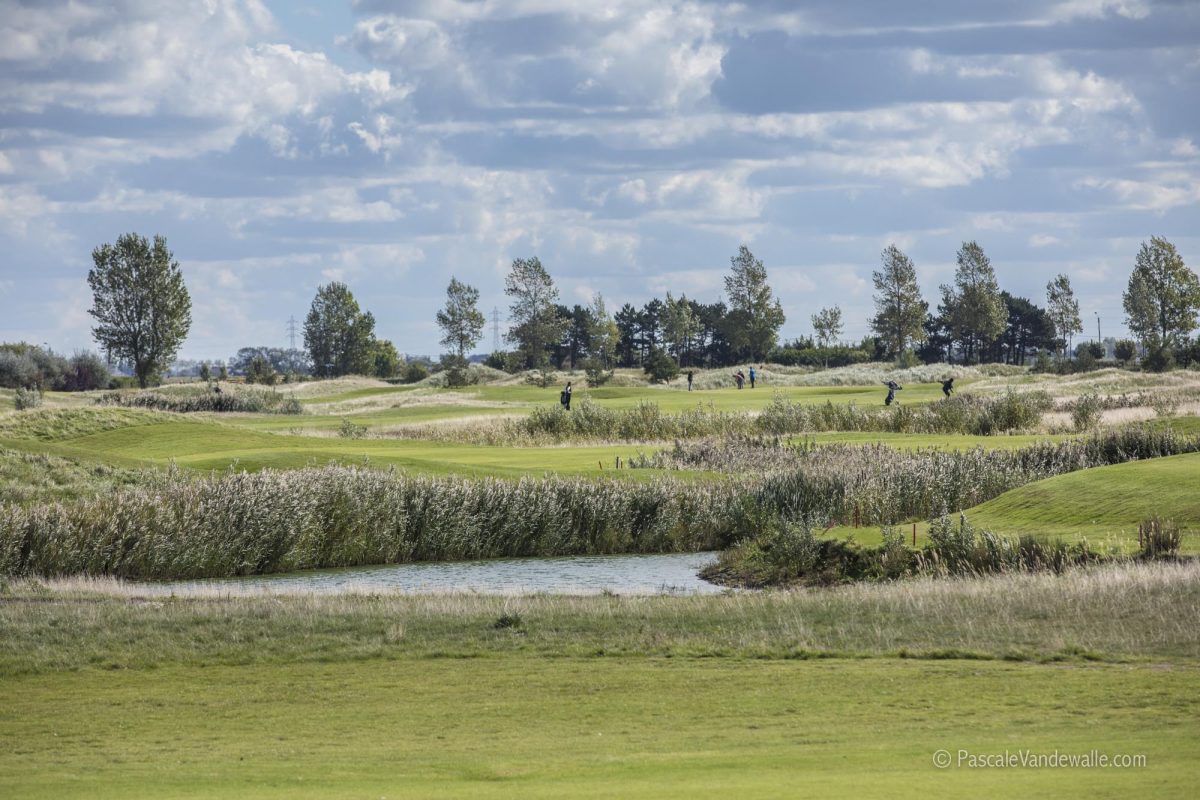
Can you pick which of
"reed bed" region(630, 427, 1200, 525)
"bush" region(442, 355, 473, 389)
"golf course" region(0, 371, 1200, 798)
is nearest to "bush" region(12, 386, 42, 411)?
"golf course" region(0, 371, 1200, 798)

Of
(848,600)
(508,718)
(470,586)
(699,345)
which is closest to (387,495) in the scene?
(470,586)

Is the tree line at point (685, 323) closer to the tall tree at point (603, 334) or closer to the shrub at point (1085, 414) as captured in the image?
the tall tree at point (603, 334)

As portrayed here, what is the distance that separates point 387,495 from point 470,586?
5.80 meters

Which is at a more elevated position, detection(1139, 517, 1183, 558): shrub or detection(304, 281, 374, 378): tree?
detection(304, 281, 374, 378): tree

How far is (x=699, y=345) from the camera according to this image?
161 metres

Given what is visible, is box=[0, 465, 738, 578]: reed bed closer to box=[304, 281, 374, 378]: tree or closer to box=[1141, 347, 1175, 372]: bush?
box=[1141, 347, 1175, 372]: bush

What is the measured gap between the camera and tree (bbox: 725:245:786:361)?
143 metres

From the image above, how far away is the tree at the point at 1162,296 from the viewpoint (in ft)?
409

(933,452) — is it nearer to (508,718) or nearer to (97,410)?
(508,718)

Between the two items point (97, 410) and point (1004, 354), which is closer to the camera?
point (97, 410)

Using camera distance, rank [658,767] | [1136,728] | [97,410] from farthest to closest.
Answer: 1. [97,410]
2. [1136,728]
3. [658,767]

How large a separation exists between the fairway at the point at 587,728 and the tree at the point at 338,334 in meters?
138

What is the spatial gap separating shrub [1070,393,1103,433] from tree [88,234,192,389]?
82206mm

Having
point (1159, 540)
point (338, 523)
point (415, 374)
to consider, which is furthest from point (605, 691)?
point (415, 374)
